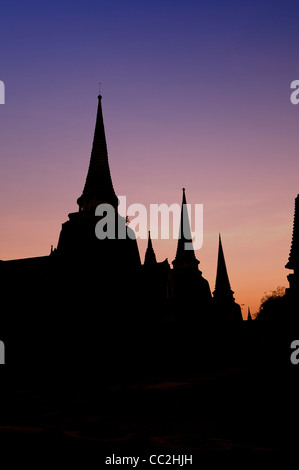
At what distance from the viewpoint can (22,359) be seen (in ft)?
78.2

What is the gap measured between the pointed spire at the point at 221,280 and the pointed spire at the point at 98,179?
34.4 meters

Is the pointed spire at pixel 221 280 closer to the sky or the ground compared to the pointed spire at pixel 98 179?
closer to the ground

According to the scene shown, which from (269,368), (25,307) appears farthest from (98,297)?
(269,368)

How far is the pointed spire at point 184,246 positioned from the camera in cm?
5550

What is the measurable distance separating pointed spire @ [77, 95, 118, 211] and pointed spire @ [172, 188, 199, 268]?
931 inches

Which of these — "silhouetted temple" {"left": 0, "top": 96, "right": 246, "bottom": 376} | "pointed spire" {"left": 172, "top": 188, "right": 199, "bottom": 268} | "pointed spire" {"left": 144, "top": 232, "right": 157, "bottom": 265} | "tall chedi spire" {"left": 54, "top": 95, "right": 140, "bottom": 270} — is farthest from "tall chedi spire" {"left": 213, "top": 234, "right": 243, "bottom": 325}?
"tall chedi spire" {"left": 54, "top": 95, "right": 140, "bottom": 270}

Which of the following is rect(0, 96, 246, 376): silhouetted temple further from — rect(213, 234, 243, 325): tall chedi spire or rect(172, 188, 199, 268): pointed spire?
rect(213, 234, 243, 325): tall chedi spire

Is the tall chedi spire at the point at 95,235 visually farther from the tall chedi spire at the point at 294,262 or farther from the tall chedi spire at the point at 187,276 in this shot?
the tall chedi spire at the point at 187,276

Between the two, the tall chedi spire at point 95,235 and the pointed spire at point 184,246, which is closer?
the tall chedi spire at point 95,235

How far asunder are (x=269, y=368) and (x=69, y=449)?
557 inches

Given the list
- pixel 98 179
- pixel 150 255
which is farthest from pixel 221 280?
pixel 98 179

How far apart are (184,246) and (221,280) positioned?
11.4 m

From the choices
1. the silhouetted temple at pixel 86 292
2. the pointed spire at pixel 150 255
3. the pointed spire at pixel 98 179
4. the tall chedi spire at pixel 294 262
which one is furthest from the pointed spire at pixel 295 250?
the pointed spire at pixel 150 255
